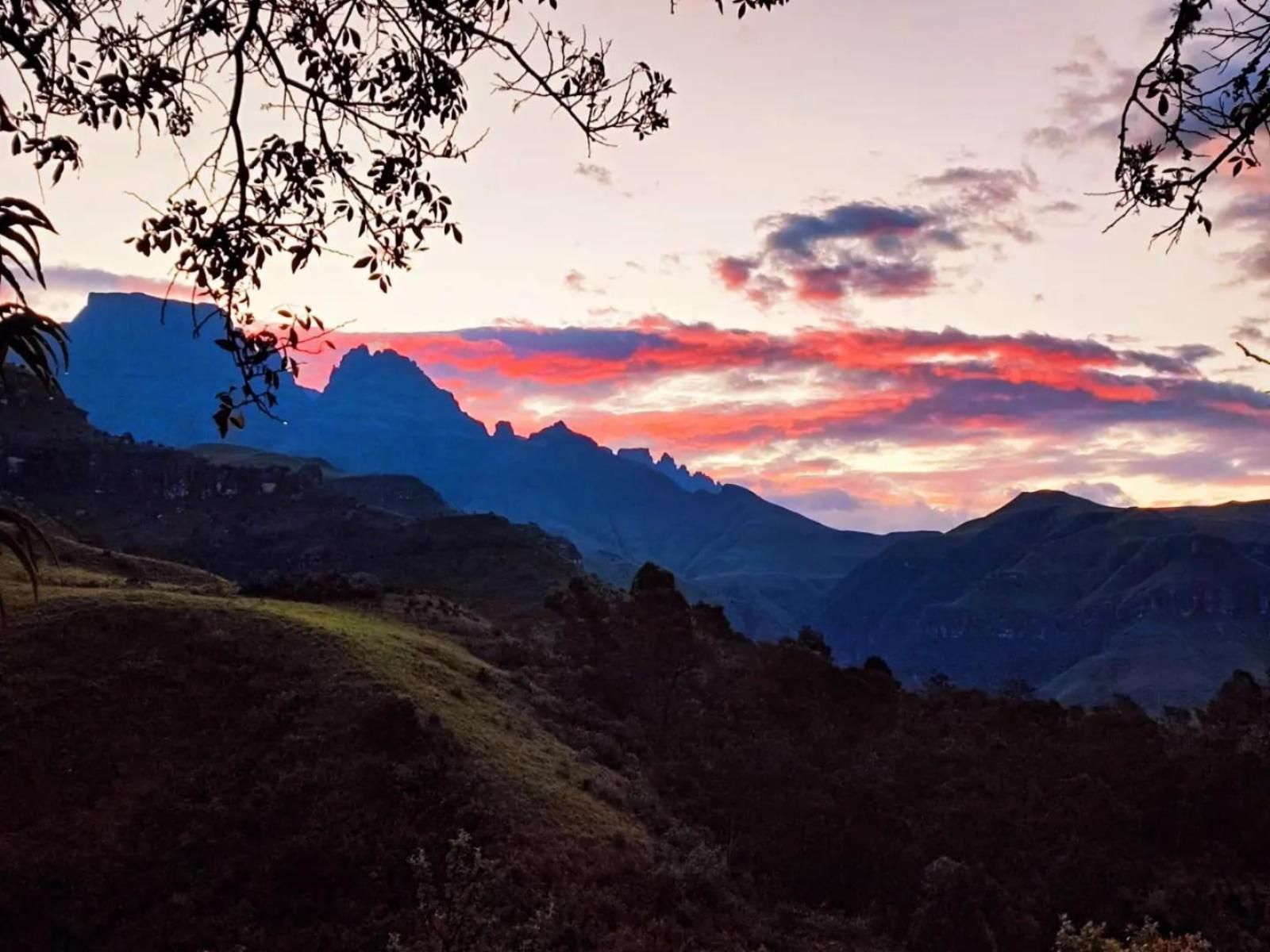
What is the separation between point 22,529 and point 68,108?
353 centimetres

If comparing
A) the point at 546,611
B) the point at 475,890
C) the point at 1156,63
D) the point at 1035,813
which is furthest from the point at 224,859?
the point at 546,611

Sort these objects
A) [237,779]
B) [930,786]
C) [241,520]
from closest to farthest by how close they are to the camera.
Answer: [237,779]
[930,786]
[241,520]

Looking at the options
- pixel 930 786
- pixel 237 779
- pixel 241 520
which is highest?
pixel 241 520

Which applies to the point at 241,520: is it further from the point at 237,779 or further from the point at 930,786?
the point at 930,786

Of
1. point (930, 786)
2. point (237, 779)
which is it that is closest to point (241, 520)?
Result: point (237, 779)

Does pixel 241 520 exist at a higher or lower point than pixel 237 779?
higher

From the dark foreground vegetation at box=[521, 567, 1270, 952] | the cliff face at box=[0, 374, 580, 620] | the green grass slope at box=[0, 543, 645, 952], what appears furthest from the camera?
the cliff face at box=[0, 374, 580, 620]

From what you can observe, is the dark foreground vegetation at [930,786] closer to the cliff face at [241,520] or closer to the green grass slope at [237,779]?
the green grass slope at [237,779]

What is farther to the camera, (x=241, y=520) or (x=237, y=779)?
(x=241, y=520)

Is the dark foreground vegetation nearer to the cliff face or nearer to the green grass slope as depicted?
the green grass slope

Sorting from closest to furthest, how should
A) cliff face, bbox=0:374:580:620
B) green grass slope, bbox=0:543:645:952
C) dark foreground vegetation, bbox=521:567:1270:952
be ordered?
green grass slope, bbox=0:543:645:952
dark foreground vegetation, bbox=521:567:1270:952
cliff face, bbox=0:374:580:620

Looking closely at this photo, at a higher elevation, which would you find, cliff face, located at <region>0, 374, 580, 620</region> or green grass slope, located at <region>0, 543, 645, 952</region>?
cliff face, located at <region>0, 374, 580, 620</region>

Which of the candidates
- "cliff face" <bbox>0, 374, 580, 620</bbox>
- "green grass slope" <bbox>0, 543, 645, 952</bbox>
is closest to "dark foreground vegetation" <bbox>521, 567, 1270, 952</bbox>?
"green grass slope" <bbox>0, 543, 645, 952</bbox>

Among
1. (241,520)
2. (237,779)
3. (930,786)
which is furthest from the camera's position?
(241,520)
